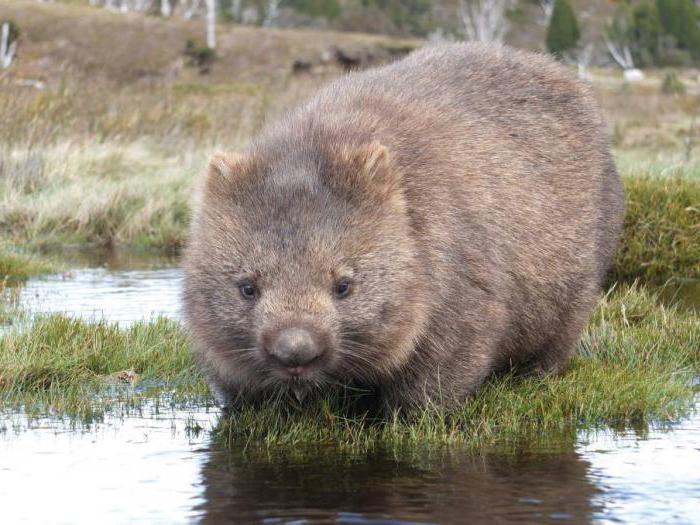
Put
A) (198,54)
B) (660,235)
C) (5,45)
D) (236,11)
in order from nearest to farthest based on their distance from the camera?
(660,235), (5,45), (198,54), (236,11)

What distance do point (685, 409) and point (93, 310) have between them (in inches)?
140

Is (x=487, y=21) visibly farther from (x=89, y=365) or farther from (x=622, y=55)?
→ (x=89, y=365)

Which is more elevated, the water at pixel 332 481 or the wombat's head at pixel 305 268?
the wombat's head at pixel 305 268

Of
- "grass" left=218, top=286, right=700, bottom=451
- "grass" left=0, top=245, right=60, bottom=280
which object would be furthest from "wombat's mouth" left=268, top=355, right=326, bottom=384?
"grass" left=0, top=245, right=60, bottom=280

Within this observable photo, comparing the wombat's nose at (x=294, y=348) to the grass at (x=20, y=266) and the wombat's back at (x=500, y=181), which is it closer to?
the wombat's back at (x=500, y=181)

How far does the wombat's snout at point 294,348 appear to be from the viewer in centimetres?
404

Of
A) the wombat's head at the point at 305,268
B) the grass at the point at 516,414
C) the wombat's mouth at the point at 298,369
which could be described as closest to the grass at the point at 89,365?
the grass at the point at 516,414

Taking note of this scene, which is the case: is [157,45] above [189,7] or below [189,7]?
below

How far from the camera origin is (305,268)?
4285mm

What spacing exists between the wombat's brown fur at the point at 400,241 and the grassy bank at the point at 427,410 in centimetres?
15

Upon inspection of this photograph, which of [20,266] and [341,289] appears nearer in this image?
[341,289]

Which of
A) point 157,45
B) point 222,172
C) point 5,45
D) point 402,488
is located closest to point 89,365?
point 222,172

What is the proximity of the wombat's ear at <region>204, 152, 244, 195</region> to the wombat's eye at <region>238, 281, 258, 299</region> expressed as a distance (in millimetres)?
423

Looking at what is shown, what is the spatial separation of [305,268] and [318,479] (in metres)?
0.72
